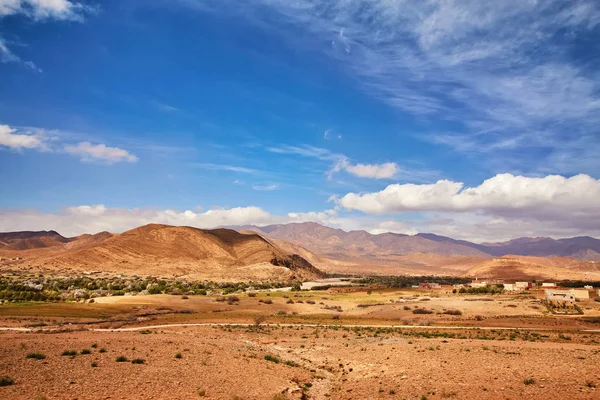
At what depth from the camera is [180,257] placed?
138 metres

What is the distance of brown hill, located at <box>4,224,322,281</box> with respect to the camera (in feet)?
402

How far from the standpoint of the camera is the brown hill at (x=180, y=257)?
402 feet

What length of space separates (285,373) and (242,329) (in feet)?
61.2

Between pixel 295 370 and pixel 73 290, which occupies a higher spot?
pixel 73 290

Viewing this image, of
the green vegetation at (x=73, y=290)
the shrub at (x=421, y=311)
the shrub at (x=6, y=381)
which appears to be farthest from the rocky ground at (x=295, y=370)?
the green vegetation at (x=73, y=290)

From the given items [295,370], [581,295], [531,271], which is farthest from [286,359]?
[531,271]

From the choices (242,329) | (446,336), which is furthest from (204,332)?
(446,336)

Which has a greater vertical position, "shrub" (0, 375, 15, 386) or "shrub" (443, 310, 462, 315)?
"shrub" (0, 375, 15, 386)

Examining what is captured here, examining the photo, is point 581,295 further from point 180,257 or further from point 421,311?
point 180,257

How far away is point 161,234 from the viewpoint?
153500 mm

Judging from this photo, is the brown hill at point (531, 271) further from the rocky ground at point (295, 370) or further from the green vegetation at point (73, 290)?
the rocky ground at point (295, 370)

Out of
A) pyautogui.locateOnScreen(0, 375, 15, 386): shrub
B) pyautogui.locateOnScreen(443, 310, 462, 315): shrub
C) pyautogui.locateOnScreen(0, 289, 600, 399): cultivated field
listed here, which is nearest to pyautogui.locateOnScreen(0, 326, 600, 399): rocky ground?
pyautogui.locateOnScreen(0, 289, 600, 399): cultivated field

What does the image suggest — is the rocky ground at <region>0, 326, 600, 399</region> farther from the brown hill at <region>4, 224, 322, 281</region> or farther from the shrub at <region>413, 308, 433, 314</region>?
the brown hill at <region>4, 224, 322, 281</region>

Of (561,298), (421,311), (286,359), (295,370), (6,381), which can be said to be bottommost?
(421,311)
